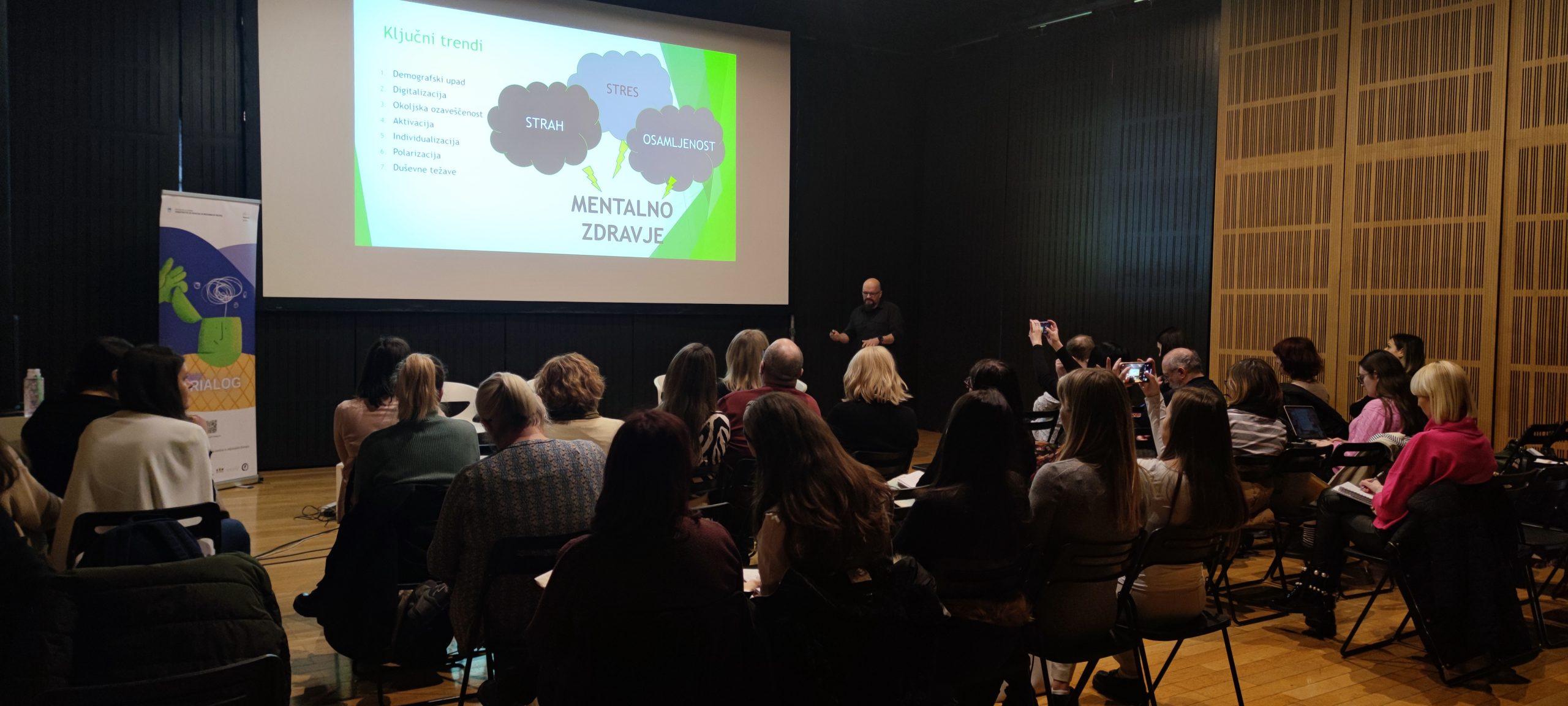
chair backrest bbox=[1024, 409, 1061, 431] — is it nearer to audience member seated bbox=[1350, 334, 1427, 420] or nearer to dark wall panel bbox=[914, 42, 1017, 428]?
audience member seated bbox=[1350, 334, 1427, 420]

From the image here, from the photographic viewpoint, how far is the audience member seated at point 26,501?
9.08 ft

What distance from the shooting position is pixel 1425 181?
705cm

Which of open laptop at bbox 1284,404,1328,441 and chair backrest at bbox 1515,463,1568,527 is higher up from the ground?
open laptop at bbox 1284,404,1328,441

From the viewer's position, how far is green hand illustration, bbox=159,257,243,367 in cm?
656

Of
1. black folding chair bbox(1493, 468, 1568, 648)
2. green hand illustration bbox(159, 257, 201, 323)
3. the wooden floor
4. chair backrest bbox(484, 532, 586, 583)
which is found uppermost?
green hand illustration bbox(159, 257, 201, 323)

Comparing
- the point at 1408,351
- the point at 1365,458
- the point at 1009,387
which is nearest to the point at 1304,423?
the point at 1365,458

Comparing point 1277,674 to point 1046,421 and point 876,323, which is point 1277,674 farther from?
point 876,323

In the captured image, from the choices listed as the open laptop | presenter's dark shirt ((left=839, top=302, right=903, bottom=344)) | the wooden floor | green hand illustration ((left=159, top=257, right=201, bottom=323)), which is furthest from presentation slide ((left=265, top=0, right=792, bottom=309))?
the open laptop

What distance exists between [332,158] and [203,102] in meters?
0.93

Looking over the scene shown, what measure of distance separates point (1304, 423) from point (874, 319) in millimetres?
4656

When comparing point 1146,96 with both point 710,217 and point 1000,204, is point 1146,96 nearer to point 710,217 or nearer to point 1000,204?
point 1000,204

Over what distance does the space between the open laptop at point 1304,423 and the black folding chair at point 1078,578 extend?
262 cm

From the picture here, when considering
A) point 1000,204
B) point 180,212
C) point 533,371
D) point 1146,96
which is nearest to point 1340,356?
point 1146,96

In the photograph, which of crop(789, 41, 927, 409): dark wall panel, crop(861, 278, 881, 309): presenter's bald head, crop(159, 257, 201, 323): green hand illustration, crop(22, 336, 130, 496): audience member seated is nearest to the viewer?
crop(22, 336, 130, 496): audience member seated
